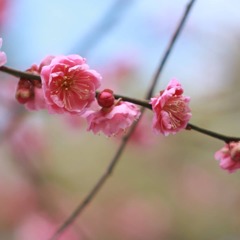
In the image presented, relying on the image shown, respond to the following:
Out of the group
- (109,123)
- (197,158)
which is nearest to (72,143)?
(197,158)

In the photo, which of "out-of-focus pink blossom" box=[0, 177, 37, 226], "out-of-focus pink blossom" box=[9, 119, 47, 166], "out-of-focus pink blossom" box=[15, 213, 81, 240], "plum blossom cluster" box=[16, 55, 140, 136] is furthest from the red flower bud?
"out-of-focus pink blossom" box=[0, 177, 37, 226]

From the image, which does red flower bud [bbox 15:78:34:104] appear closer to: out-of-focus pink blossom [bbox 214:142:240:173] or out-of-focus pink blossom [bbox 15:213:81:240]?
out-of-focus pink blossom [bbox 214:142:240:173]

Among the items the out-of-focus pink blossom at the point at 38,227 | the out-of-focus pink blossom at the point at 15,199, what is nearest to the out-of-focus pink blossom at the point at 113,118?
the out-of-focus pink blossom at the point at 38,227

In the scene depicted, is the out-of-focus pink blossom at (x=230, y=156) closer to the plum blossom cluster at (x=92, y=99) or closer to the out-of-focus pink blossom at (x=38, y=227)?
the plum blossom cluster at (x=92, y=99)

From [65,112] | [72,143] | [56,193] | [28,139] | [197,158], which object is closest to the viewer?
[65,112]

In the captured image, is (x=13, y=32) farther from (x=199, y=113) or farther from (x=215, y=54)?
(x=215, y=54)

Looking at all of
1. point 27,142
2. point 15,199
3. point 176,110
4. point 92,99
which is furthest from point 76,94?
point 15,199

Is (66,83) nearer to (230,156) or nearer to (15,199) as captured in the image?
(230,156)
